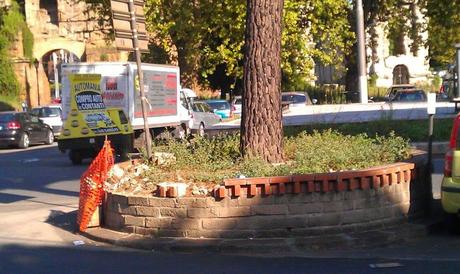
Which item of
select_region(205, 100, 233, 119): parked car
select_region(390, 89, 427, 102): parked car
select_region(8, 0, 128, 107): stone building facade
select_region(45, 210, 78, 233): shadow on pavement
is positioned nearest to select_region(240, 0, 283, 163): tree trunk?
select_region(45, 210, 78, 233): shadow on pavement

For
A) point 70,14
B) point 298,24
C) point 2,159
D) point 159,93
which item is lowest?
point 2,159

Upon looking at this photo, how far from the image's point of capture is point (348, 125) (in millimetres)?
15312

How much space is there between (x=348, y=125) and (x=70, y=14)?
1789 inches

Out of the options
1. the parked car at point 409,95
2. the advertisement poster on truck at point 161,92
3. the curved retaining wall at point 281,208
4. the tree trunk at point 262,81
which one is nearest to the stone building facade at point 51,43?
the parked car at point 409,95

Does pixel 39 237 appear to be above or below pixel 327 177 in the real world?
below

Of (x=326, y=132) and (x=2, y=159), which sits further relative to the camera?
(x=2, y=159)

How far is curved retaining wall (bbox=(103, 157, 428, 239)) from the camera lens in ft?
26.3

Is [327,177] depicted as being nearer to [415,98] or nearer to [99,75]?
[99,75]

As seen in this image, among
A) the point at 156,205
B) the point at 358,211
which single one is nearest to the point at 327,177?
the point at 358,211

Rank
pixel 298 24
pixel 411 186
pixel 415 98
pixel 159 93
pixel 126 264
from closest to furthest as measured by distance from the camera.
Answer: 1. pixel 126 264
2. pixel 411 186
3. pixel 159 93
4. pixel 415 98
5. pixel 298 24

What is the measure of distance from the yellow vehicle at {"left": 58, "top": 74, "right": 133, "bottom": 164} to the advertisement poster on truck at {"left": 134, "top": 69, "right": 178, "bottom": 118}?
2.05 meters

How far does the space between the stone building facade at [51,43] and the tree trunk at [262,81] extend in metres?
44.2

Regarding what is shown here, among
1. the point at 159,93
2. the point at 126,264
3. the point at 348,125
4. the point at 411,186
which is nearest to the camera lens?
the point at 126,264

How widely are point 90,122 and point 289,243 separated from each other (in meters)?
13.9
